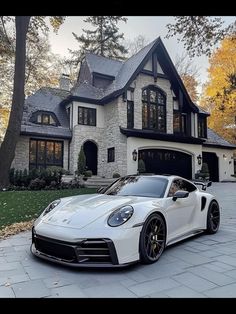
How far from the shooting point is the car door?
4.52 m

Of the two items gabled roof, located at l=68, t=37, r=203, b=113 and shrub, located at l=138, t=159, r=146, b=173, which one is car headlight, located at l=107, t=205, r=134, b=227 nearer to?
shrub, located at l=138, t=159, r=146, b=173

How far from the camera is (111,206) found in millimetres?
4074

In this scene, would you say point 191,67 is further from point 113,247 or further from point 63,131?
point 113,247

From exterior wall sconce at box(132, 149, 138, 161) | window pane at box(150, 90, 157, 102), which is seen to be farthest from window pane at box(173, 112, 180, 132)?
exterior wall sconce at box(132, 149, 138, 161)

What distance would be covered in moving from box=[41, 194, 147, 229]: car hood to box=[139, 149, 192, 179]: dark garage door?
15426 mm

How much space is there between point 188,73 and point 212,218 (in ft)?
99.8

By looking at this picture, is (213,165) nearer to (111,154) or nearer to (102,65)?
(111,154)

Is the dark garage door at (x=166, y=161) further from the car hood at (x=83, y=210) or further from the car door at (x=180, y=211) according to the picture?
the car hood at (x=83, y=210)

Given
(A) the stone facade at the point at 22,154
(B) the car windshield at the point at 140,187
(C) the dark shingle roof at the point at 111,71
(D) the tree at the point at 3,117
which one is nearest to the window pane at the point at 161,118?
(C) the dark shingle roof at the point at 111,71
